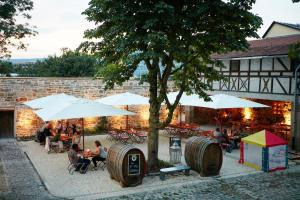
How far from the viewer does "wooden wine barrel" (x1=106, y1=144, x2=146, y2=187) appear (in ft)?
36.5

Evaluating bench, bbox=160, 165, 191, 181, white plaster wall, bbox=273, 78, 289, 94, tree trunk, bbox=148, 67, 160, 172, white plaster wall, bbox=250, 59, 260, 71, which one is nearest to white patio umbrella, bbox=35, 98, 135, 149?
tree trunk, bbox=148, 67, 160, 172

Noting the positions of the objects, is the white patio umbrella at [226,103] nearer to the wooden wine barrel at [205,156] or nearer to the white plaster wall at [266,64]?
the white plaster wall at [266,64]

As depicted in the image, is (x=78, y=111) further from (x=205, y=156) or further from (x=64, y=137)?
(x=205, y=156)

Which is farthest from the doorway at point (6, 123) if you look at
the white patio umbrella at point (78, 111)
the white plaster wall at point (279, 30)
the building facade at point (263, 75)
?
the white plaster wall at point (279, 30)

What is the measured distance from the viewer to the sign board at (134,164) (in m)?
11.2

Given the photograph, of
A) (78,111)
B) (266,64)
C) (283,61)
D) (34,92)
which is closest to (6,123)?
(34,92)

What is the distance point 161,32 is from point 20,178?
262 inches

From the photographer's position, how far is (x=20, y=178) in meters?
12.1

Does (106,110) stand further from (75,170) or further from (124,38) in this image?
(124,38)

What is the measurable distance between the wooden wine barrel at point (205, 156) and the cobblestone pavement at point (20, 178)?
4980 millimetres

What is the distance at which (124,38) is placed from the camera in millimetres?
11727

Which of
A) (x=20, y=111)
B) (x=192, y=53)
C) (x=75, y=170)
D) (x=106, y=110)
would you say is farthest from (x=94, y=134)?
(x=192, y=53)

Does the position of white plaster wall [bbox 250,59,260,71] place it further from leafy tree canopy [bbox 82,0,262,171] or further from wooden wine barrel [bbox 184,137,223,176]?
wooden wine barrel [bbox 184,137,223,176]

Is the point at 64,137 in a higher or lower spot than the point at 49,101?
lower
